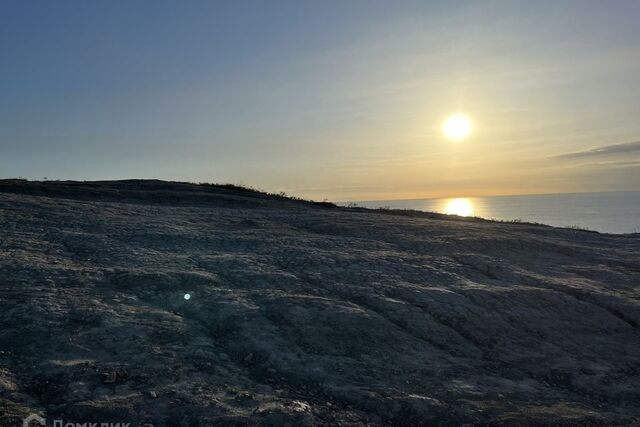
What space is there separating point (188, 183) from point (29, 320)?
27.7 metres

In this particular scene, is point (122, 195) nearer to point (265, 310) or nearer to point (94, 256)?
point (94, 256)

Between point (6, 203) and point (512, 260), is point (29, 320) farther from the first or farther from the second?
point (512, 260)

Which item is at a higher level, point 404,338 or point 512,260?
point 512,260

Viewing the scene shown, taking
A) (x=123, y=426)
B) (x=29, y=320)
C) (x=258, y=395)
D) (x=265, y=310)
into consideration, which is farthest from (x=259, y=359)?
(x=29, y=320)

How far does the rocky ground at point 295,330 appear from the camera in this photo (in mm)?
7152

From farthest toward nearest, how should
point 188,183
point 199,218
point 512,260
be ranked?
1. point 188,183
2. point 199,218
3. point 512,260

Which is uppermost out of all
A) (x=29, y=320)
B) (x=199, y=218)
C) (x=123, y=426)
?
(x=199, y=218)

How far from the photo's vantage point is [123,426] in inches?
247

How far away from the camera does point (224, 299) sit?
34.3 feet

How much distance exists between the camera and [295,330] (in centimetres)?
950

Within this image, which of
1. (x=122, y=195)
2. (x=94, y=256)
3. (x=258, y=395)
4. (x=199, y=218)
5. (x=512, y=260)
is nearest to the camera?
(x=258, y=395)

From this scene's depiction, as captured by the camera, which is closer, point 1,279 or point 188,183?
point 1,279

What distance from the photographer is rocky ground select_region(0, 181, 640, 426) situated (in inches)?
282

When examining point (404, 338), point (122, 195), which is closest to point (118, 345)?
point (404, 338)
